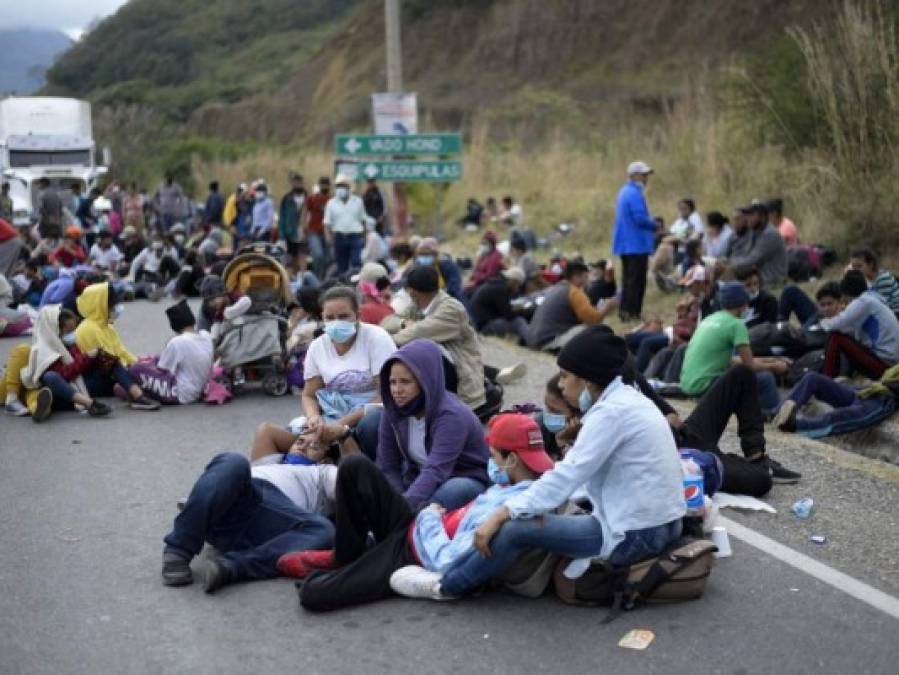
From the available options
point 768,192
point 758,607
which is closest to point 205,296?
point 758,607

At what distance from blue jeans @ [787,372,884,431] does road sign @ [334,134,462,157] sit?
1255 centimetres

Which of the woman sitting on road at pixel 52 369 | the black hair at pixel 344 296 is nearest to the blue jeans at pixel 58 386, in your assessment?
the woman sitting on road at pixel 52 369

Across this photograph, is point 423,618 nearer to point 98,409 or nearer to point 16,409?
point 98,409

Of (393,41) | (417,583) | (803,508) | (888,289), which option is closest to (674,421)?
(803,508)

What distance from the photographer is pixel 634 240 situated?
1662 centimetres

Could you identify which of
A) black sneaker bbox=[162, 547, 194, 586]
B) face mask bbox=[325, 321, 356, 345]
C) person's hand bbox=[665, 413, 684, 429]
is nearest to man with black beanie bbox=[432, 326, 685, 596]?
black sneaker bbox=[162, 547, 194, 586]

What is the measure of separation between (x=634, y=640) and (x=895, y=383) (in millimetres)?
5528

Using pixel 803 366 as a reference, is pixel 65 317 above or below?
above

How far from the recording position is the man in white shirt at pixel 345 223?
2158cm

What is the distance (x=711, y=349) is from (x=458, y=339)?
227cm

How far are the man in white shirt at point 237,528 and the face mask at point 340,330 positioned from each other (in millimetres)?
1701

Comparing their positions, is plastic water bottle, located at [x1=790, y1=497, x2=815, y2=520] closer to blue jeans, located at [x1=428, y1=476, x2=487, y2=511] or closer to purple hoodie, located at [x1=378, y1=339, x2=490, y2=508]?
purple hoodie, located at [x1=378, y1=339, x2=490, y2=508]

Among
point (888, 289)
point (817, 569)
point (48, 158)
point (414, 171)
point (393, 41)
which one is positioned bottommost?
point (817, 569)

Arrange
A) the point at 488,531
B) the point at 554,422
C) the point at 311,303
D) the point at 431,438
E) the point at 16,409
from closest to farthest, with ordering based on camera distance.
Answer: the point at 488,531
the point at 431,438
the point at 554,422
the point at 16,409
the point at 311,303
